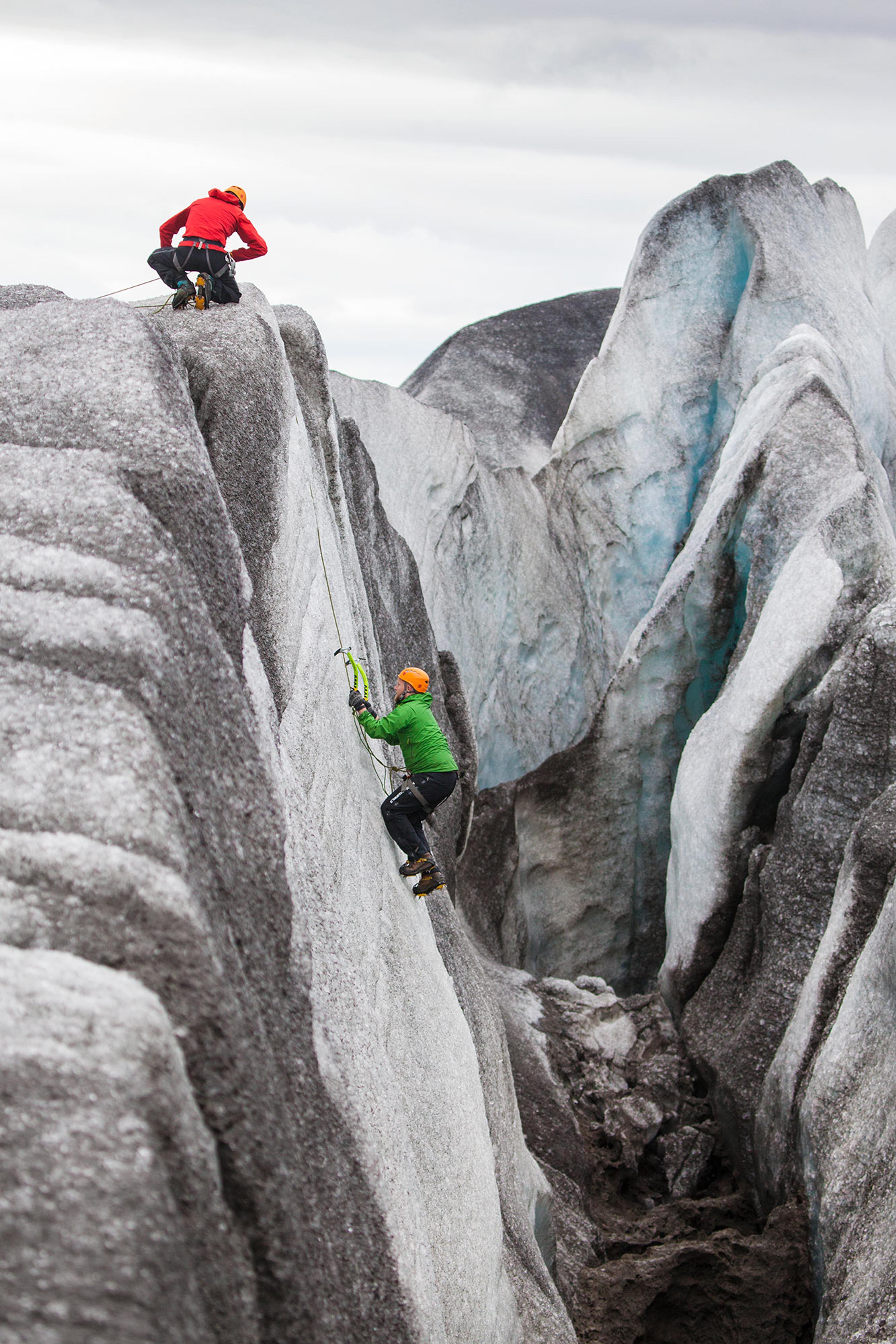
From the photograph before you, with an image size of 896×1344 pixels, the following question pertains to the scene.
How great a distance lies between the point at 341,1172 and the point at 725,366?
11973mm

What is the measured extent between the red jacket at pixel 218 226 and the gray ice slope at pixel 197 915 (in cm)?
119

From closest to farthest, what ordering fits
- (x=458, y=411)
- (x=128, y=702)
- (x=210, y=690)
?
(x=128, y=702)
(x=210, y=690)
(x=458, y=411)

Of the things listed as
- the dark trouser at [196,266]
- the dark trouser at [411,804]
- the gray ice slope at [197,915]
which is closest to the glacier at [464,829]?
the gray ice slope at [197,915]

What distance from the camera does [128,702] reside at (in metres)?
3.34

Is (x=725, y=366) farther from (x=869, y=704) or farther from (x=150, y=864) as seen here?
(x=150, y=864)

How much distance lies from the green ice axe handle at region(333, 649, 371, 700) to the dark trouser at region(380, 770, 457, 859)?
1.81 feet

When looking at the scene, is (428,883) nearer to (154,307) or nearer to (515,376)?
(154,307)

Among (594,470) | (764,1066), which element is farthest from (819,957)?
(594,470)

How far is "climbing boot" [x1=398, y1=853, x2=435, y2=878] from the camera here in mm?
6148

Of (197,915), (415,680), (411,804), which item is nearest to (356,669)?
(415,680)

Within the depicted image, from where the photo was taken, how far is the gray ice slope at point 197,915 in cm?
259

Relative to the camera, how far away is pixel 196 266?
6.52 metres

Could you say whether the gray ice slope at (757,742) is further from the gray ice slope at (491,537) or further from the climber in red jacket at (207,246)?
the climber in red jacket at (207,246)

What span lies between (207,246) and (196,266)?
0.45 ft
